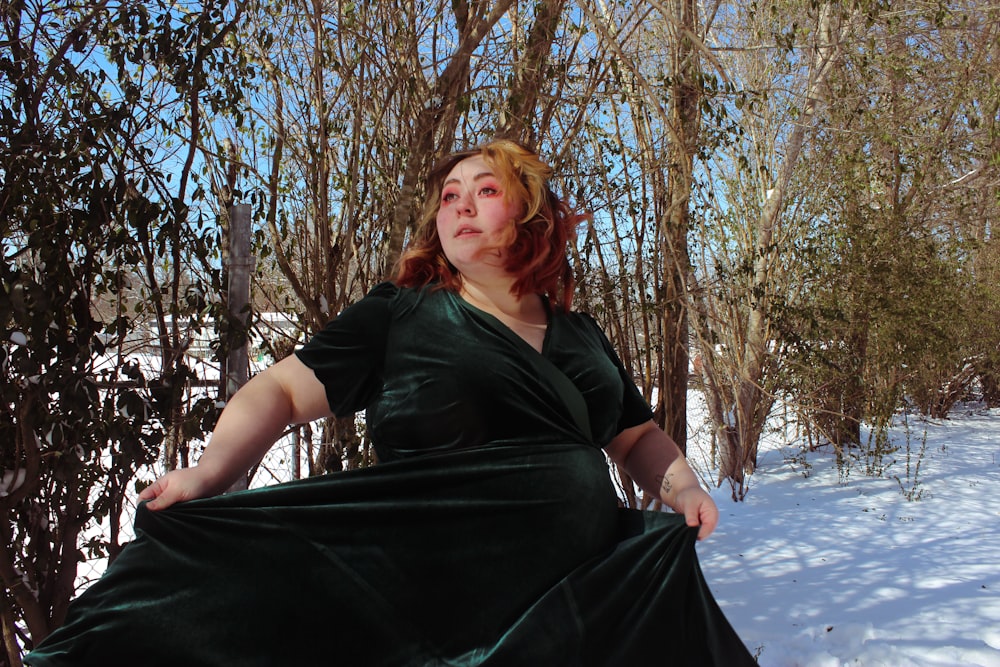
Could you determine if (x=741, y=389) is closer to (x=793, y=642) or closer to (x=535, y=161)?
(x=793, y=642)

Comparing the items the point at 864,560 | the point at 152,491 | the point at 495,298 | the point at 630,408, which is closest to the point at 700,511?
the point at 630,408

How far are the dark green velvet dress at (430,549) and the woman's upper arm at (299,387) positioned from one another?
0.02 metres

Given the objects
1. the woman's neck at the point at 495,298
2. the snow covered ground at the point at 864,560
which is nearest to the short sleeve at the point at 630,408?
the woman's neck at the point at 495,298

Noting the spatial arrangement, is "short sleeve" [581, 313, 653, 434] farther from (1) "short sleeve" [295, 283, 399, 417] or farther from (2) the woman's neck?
(1) "short sleeve" [295, 283, 399, 417]

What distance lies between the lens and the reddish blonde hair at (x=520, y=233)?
170cm

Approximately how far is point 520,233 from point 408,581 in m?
0.75

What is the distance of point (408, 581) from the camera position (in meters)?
Answer: 1.42

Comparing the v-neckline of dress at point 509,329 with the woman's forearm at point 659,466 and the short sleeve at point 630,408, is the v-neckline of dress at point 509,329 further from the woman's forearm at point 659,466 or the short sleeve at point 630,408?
the woman's forearm at point 659,466

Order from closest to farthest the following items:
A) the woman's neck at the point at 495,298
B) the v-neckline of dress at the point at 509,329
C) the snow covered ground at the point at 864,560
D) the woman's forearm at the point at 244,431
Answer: the woman's forearm at the point at 244,431 < the v-neckline of dress at the point at 509,329 < the woman's neck at the point at 495,298 < the snow covered ground at the point at 864,560

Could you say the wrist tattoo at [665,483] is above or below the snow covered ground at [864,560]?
above

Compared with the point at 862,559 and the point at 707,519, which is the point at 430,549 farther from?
the point at 862,559

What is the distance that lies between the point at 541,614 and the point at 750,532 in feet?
17.8

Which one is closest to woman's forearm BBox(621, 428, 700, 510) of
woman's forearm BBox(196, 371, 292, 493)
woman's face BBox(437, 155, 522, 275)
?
woman's face BBox(437, 155, 522, 275)

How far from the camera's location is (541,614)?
55.5 inches
